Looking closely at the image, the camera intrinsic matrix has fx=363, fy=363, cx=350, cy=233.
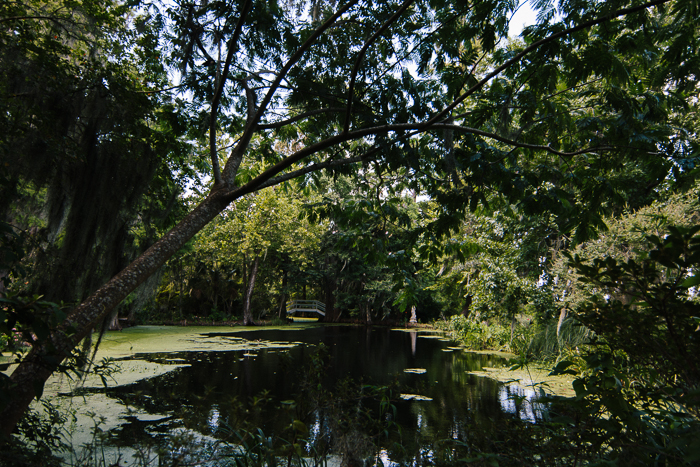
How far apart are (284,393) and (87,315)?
3.57 metres

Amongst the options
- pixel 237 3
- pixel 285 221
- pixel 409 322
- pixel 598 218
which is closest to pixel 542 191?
pixel 598 218

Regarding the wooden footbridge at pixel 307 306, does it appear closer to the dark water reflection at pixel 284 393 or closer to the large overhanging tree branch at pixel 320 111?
the dark water reflection at pixel 284 393

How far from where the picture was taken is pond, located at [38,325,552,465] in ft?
8.57

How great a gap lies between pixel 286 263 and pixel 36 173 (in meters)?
18.0

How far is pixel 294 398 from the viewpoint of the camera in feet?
15.5

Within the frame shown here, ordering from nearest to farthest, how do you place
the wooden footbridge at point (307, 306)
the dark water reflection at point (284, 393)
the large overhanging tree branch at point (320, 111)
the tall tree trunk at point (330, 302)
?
the large overhanging tree branch at point (320, 111) → the dark water reflection at point (284, 393) → the wooden footbridge at point (307, 306) → the tall tree trunk at point (330, 302)

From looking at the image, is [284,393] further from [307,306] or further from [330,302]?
[330,302]

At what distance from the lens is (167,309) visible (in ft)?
58.2

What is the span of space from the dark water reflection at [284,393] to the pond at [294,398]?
0.01 metres

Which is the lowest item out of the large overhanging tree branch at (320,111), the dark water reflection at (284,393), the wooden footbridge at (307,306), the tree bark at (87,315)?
the dark water reflection at (284,393)

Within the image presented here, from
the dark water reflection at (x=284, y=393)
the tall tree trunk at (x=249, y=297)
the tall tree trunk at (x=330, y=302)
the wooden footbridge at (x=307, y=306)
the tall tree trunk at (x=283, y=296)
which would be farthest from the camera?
the tall tree trunk at (x=330, y=302)

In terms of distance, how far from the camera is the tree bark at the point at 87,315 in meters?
1.69

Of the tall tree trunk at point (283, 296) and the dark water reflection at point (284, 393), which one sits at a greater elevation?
the tall tree trunk at point (283, 296)

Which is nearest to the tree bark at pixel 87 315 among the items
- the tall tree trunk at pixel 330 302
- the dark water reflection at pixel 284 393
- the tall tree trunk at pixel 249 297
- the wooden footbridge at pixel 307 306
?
the dark water reflection at pixel 284 393
